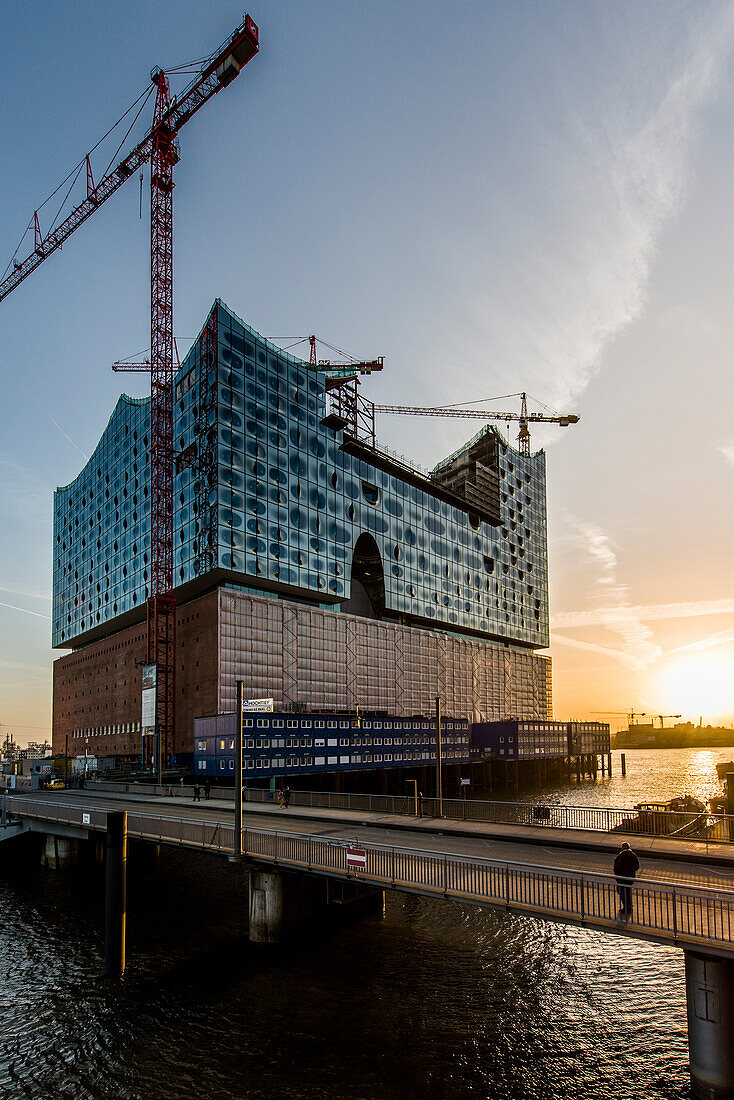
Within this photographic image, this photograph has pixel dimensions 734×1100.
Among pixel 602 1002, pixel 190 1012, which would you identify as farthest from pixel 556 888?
pixel 190 1012

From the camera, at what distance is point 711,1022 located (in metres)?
17.5

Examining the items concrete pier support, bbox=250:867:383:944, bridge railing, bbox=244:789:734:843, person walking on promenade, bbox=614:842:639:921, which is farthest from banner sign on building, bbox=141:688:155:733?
person walking on promenade, bbox=614:842:639:921

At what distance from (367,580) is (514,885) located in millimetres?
97605

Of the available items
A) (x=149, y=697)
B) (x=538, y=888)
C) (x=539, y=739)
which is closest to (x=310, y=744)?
(x=149, y=697)

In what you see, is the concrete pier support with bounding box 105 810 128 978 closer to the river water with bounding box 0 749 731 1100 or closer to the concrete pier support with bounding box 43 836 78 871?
the river water with bounding box 0 749 731 1100

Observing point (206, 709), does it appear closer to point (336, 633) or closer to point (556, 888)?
point (336, 633)

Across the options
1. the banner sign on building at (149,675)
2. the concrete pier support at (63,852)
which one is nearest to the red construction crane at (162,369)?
the banner sign on building at (149,675)

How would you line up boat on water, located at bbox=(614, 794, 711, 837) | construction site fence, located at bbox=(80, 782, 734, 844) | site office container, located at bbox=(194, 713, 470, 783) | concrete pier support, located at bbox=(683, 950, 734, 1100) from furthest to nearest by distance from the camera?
1. site office container, located at bbox=(194, 713, 470, 783)
2. construction site fence, located at bbox=(80, 782, 734, 844)
3. boat on water, located at bbox=(614, 794, 711, 837)
4. concrete pier support, located at bbox=(683, 950, 734, 1100)

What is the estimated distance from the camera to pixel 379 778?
93.0m

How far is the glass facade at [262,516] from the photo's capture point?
90.6 meters

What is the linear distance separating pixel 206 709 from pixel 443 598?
2290 inches

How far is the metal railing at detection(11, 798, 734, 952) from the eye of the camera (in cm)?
1759

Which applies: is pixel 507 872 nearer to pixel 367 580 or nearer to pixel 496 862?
pixel 496 862

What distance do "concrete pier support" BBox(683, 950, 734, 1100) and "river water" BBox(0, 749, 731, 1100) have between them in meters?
1.79
